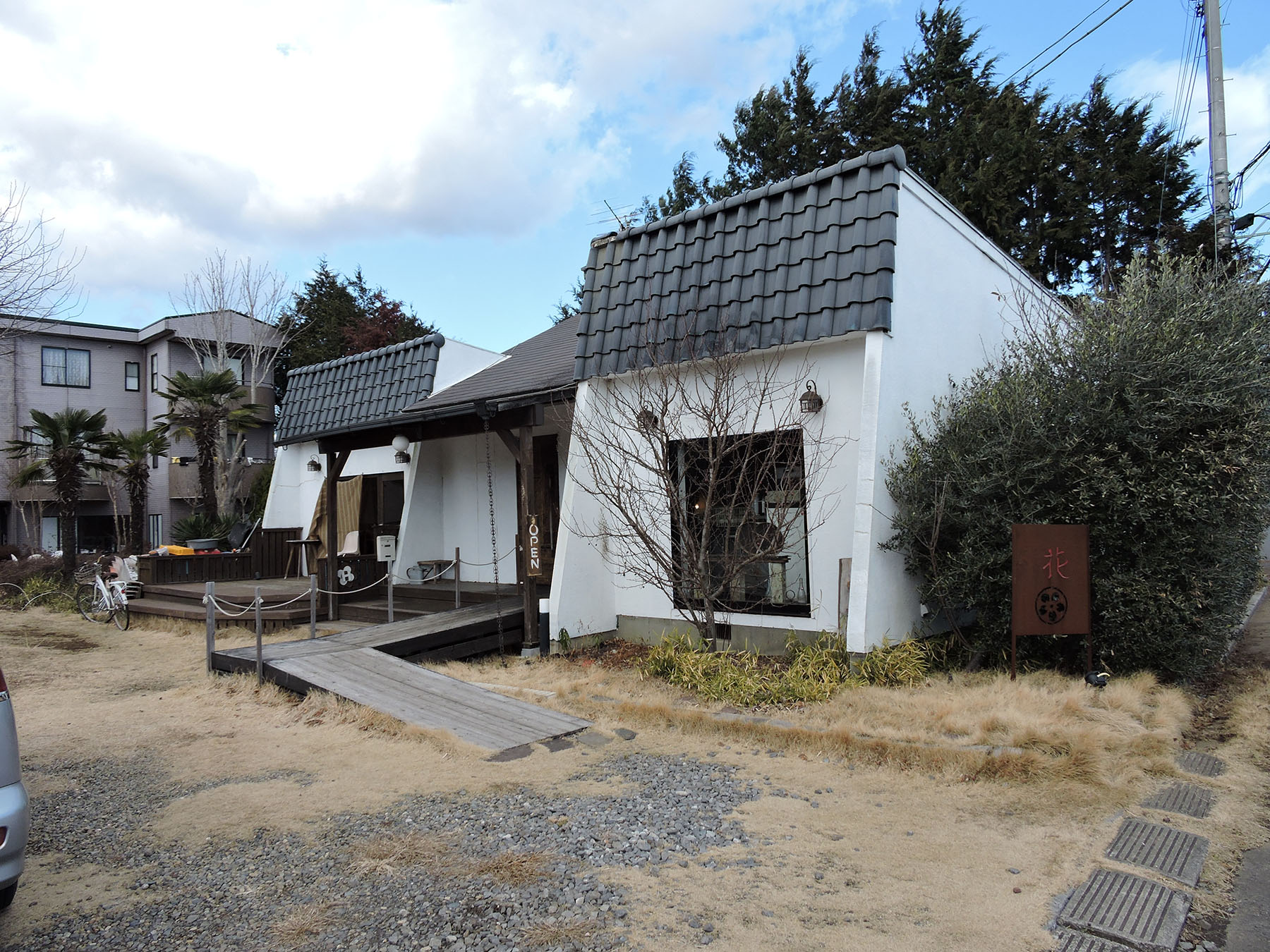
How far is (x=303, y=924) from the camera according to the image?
10.4ft

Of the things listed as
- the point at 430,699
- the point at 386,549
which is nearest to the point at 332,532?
the point at 386,549

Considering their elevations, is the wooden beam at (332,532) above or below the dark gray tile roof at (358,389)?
below

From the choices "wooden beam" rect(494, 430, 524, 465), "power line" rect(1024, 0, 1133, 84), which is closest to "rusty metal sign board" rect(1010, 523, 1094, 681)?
"wooden beam" rect(494, 430, 524, 465)

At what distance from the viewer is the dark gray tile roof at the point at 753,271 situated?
7.01 m

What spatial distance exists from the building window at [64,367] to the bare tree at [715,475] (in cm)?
2482

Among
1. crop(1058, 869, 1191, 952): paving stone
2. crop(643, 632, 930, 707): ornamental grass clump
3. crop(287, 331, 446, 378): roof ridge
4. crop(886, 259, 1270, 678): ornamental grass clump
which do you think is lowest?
crop(1058, 869, 1191, 952): paving stone

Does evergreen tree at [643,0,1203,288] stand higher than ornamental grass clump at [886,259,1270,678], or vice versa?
evergreen tree at [643,0,1203,288]

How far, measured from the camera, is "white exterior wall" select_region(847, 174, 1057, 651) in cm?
675

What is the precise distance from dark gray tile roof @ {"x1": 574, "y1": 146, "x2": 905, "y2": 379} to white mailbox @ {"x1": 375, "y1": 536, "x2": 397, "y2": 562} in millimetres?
5387

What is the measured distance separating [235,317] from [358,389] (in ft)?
47.7

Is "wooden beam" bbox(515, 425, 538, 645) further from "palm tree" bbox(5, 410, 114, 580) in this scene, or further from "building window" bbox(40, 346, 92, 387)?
"building window" bbox(40, 346, 92, 387)

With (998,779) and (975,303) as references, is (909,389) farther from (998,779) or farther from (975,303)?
(998,779)

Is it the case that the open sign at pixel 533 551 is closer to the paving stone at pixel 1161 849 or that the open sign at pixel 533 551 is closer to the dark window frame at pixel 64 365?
the paving stone at pixel 1161 849

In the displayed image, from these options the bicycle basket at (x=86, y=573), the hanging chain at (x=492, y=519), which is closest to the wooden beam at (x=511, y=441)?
the hanging chain at (x=492, y=519)
